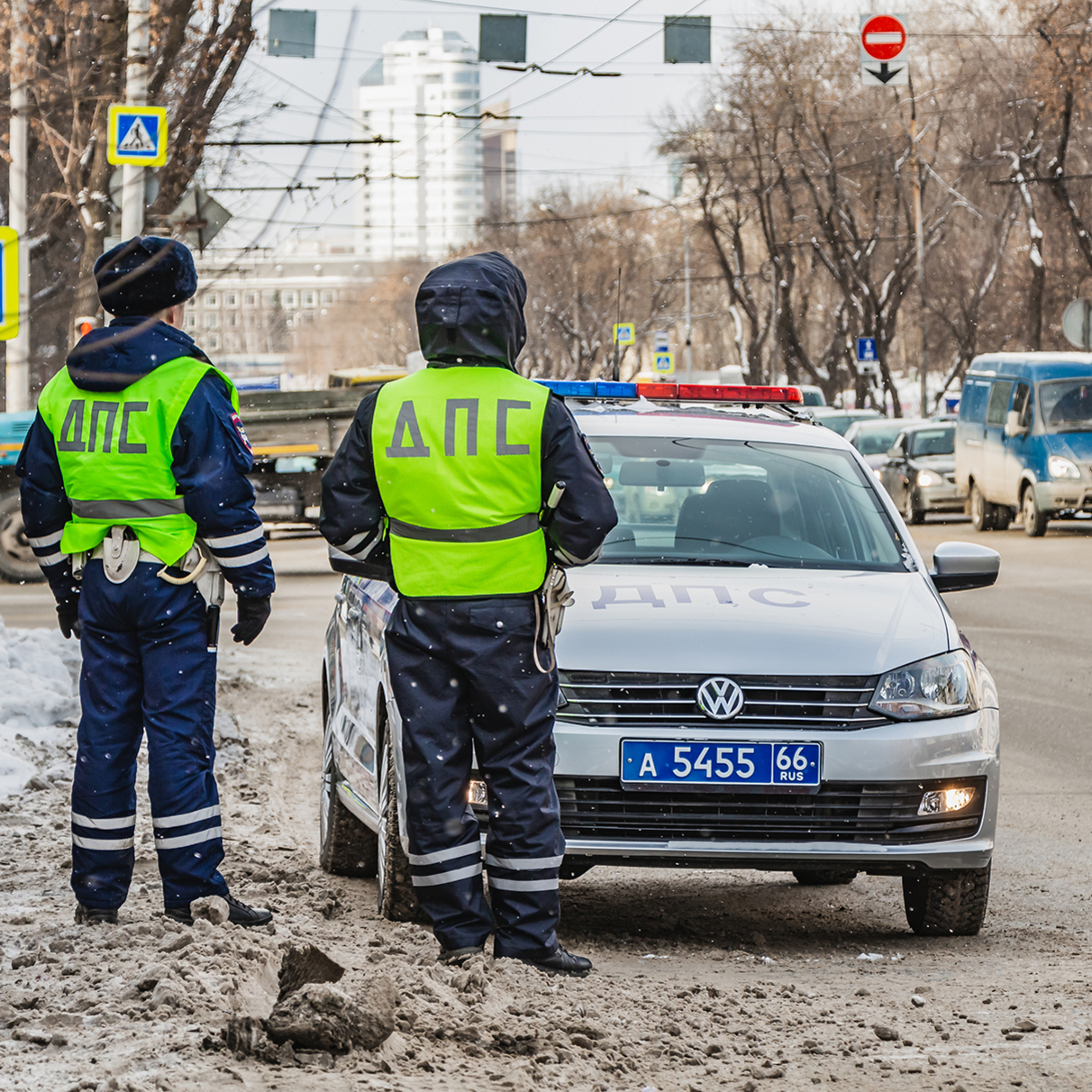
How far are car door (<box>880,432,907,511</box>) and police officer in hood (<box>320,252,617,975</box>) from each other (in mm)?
23735

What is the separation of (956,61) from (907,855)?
154 feet

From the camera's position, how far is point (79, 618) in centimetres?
507

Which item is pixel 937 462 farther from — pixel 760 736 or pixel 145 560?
pixel 145 560

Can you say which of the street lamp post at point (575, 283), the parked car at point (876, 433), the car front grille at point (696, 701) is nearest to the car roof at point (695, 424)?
the car front grille at point (696, 701)

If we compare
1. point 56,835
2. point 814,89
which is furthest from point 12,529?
point 814,89

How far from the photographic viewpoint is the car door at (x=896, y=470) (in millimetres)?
28781

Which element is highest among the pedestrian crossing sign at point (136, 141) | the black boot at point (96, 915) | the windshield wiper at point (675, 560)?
the pedestrian crossing sign at point (136, 141)

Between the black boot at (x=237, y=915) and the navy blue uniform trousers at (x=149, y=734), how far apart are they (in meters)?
0.02

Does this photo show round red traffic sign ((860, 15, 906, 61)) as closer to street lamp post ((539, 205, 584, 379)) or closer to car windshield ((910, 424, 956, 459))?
car windshield ((910, 424, 956, 459))

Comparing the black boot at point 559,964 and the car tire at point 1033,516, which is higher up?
the black boot at point 559,964

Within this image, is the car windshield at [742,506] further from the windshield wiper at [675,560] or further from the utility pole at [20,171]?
the utility pole at [20,171]

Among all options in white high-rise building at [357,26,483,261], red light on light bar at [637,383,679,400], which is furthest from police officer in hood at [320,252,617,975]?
red light on light bar at [637,383,679,400]

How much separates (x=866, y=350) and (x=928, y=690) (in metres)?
43.7

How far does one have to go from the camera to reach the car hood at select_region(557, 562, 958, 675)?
208 inches
